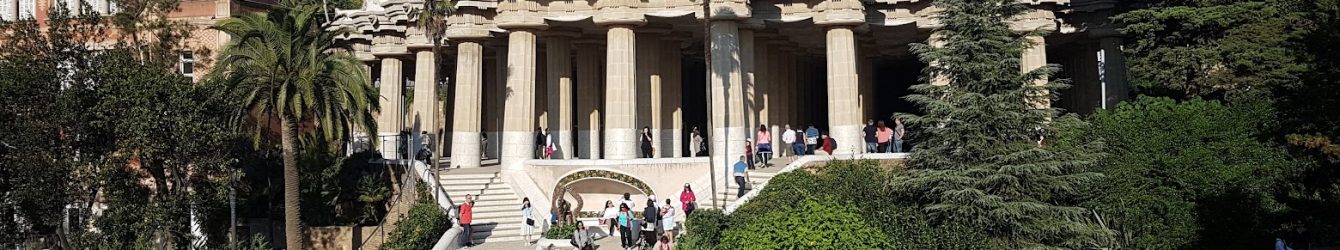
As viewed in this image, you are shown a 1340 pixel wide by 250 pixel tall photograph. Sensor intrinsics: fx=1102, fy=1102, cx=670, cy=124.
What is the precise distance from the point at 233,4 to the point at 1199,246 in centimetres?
3900

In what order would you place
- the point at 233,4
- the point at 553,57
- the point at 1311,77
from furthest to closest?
the point at 233,4 → the point at 553,57 → the point at 1311,77

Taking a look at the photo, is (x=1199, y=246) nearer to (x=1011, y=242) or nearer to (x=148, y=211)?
(x=1011, y=242)

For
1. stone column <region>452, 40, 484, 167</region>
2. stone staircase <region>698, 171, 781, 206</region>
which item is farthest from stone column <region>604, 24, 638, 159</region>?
stone column <region>452, 40, 484, 167</region>

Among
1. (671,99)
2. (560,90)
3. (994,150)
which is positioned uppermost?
(560,90)

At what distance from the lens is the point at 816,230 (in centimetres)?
1756

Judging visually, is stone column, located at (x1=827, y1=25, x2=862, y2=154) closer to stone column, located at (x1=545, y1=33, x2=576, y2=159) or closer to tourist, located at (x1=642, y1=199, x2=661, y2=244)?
stone column, located at (x1=545, y1=33, x2=576, y2=159)

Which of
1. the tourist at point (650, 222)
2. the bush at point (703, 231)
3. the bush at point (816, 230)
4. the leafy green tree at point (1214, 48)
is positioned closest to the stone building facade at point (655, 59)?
the tourist at point (650, 222)

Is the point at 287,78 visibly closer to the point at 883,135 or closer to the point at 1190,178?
the point at 883,135

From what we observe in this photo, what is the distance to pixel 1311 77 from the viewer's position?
748 inches

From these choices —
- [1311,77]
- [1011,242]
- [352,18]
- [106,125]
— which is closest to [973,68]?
[1011,242]

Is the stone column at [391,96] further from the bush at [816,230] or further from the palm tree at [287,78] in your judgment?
the bush at [816,230]

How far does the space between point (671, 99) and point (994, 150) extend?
69.2 ft

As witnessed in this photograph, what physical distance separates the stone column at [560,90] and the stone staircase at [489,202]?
2877 mm

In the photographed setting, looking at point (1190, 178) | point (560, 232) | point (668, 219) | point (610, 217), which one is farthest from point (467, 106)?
point (1190, 178)
